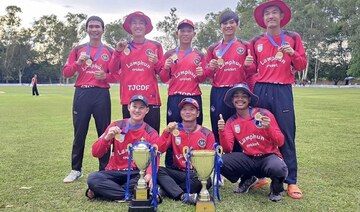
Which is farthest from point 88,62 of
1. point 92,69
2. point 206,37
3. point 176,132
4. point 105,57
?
point 206,37

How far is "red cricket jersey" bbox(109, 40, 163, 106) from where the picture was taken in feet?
16.3

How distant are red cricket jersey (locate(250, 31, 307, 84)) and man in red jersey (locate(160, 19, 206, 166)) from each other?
0.72m

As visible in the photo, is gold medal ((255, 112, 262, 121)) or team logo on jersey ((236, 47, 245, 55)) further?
team logo on jersey ((236, 47, 245, 55))

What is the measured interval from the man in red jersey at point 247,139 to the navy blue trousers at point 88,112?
5.38 feet

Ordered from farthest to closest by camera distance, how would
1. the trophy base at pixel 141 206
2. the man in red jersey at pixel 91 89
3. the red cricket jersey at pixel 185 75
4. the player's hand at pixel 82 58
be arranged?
the man in red jersey at pixel 91 89
the player's hand at pixel 82 58
the red cricket jersey at pixel 185 75
the trophy base at pixel 141 206

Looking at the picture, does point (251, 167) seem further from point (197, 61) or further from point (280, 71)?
point (197, 61)

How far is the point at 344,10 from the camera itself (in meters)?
49.6

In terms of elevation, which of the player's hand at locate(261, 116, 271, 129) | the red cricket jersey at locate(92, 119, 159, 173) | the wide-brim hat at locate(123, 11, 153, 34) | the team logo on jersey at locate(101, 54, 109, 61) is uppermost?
the wide-brim hat at locate(123, 11, 153, 34)

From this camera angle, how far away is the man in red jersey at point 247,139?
172 inches

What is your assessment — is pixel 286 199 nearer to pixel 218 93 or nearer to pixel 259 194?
pixel 259 194

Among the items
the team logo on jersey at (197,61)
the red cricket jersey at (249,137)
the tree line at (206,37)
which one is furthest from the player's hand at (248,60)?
the tree line at (206,37)

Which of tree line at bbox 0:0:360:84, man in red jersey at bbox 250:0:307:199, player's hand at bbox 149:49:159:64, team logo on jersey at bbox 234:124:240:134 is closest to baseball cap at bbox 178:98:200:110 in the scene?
team logo on jersey at bbox 234:124:240:134

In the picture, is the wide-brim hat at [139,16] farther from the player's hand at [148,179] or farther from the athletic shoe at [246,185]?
the athletic shoe at [246,185]

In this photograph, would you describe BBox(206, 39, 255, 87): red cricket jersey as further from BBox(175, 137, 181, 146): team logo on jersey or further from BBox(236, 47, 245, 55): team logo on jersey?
BBox(175, 137, 181, 146): team logo on jersey
